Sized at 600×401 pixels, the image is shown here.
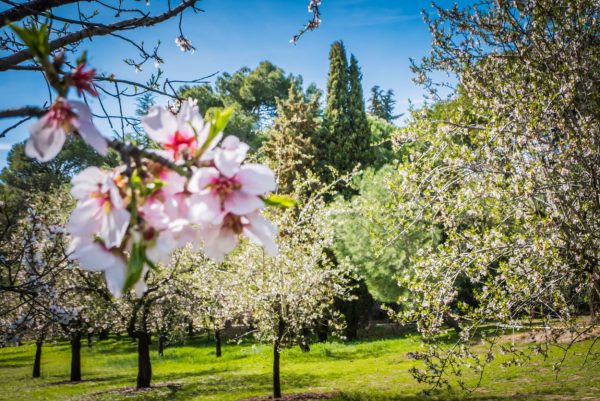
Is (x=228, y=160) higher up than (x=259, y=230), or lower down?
higher up

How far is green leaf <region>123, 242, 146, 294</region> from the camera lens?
638 millimetres

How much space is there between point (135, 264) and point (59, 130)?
304 mm

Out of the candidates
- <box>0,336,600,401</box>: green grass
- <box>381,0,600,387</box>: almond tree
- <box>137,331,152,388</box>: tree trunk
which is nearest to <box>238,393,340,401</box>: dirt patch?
<box>0,336,600,401</box>: green grass

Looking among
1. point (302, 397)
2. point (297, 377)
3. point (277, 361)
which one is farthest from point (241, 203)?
point (297, 377)

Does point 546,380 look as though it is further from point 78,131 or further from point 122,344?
point 122,344

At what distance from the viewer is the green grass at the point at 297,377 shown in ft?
29.5

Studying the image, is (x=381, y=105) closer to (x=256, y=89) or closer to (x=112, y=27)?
(x=256, y=89)

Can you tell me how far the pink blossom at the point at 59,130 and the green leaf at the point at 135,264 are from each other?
190mm

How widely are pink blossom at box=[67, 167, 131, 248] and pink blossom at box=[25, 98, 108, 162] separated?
0.18ft

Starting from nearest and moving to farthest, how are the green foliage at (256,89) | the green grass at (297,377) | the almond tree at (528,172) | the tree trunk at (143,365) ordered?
the almond tree at (528,172) < the green grass at (297,377) < the tree trunk at (143,365) < the green foliage at (256,89)

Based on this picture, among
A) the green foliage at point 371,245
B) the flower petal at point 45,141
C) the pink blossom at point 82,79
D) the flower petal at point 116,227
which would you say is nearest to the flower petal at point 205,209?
the flower petal at point 116,227

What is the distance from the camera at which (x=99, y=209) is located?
0.75 meters

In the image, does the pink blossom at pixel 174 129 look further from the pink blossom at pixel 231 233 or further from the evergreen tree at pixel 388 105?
the evergreen tree at pixel 388 105

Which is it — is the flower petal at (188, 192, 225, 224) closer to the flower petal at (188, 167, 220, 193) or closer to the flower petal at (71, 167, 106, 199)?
the flower petal at (188, 167, 220, 193)
